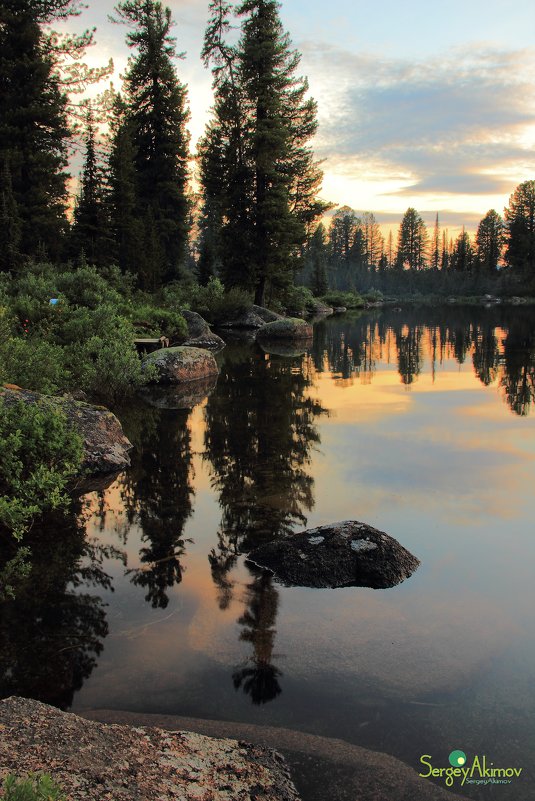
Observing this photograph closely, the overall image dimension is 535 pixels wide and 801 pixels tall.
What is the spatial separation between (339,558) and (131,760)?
Answer: 8.81ft

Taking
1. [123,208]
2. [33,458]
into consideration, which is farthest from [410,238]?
[33,458]

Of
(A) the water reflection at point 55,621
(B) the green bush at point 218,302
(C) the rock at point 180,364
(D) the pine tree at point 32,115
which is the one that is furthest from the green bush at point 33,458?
(B) the green bush at point 218,302

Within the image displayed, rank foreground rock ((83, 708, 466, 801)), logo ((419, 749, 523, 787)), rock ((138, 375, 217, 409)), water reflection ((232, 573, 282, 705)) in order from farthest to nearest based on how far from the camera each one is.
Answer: rock ((138, 375, 217, 409)) → water reflection ((232, 573, 282, 705)) → logo ((419, 749, 523, 787)) → foreground rock ((83, 708, 466, 801))

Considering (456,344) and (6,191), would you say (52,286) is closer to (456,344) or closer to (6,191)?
(6,191)

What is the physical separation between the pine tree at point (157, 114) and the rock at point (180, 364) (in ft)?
78.6

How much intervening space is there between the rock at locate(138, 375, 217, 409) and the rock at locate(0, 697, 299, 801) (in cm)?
933

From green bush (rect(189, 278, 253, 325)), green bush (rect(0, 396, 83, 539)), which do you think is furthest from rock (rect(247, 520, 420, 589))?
green bush (rect(189, 278, 253, 325))

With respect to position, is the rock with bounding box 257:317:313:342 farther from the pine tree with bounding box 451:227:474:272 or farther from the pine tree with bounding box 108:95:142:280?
the pine tree with bounding box 451:227:474:272

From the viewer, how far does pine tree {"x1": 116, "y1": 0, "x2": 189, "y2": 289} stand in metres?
38.6

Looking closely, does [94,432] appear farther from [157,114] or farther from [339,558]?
[157,114]

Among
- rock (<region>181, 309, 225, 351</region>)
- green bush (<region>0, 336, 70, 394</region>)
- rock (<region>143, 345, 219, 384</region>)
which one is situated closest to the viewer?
green bush (<region>0, 336, 70, 394</region>)

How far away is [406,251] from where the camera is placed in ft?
419

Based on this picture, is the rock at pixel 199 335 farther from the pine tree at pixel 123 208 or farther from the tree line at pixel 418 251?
the tree line at pixel 418 251

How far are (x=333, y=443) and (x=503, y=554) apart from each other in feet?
13.2
